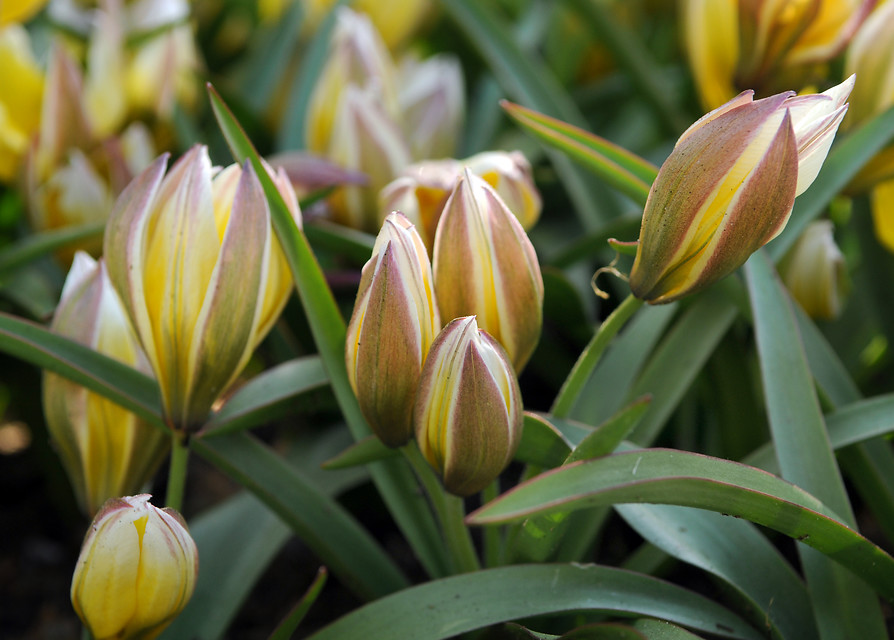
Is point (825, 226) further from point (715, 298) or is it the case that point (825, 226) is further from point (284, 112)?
point (284, 112)

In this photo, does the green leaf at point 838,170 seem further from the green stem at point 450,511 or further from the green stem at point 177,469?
the green stem at point 177,469

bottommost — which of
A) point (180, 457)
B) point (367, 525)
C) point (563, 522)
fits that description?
point (367, 525)

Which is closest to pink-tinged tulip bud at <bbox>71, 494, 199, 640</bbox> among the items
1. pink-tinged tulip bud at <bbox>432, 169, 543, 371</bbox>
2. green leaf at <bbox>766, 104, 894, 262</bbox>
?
pink-tinged tulip bud at <bbox>432, 169, 543, 371</bbox>

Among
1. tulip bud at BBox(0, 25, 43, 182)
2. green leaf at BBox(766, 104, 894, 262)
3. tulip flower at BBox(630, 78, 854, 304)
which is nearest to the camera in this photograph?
tulip flower at BBox(630, 78, 854, 304)

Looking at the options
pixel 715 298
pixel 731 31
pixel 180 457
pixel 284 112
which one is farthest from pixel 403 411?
pixel 284 112

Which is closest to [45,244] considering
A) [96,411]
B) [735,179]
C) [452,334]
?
[96,411]

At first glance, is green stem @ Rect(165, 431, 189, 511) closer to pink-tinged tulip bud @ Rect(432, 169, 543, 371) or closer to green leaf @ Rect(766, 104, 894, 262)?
pink-tinged tulip bud @ Rect(432, 169, 543, 371)

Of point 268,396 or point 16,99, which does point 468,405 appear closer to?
point 268,396

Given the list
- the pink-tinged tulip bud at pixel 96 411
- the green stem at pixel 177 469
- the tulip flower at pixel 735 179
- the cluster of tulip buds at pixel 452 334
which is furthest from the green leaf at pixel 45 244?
the tulip flower at pixel 735 179
